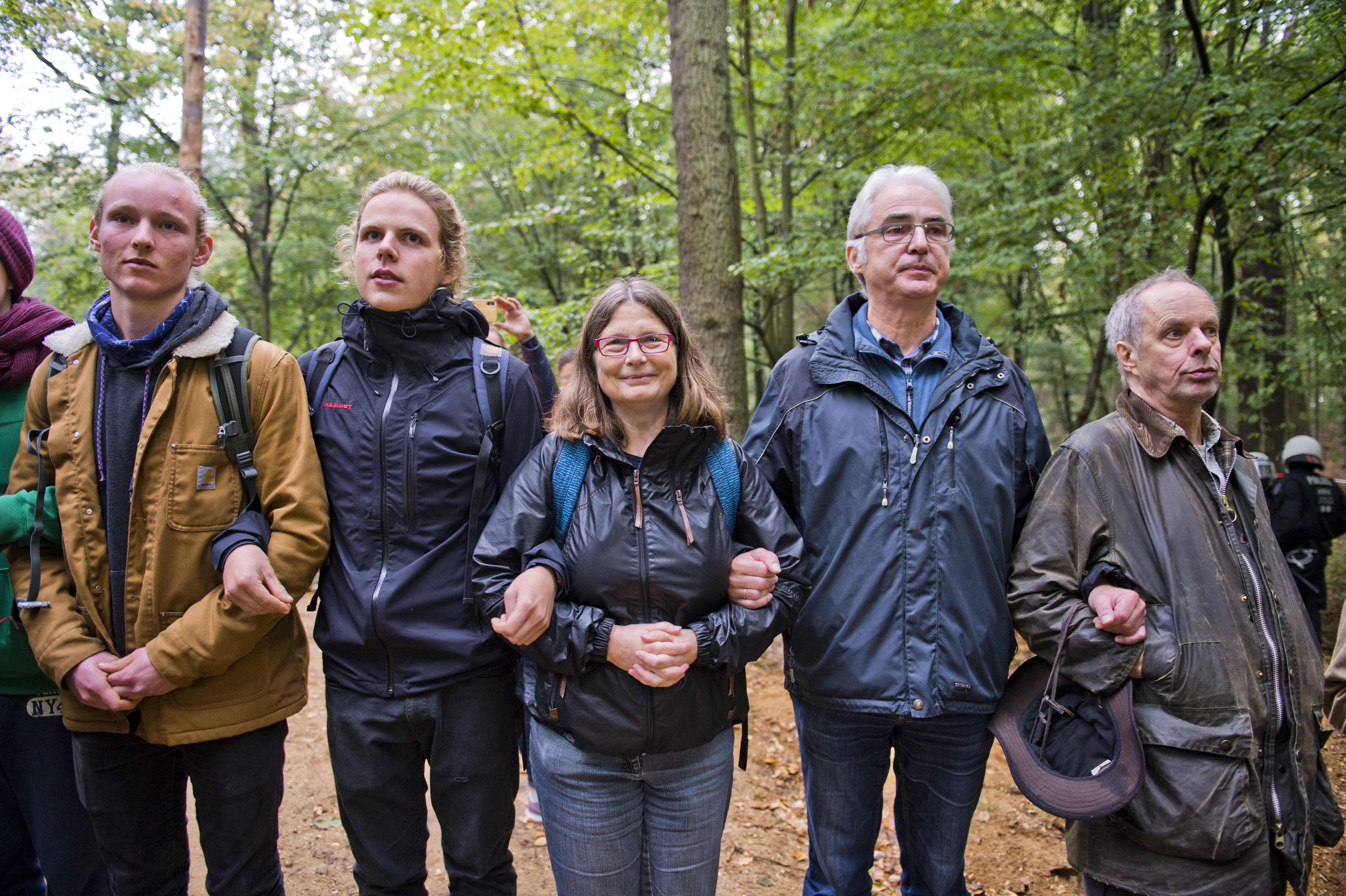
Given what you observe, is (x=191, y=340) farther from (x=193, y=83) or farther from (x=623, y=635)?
(x=193, y=83)

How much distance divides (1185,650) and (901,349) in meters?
1.22

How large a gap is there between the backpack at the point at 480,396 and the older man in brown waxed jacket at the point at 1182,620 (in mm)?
1676

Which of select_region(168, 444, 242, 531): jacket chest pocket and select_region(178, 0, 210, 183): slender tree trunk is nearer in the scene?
select_region(168, 444, 242, 531): jacket chest pocket

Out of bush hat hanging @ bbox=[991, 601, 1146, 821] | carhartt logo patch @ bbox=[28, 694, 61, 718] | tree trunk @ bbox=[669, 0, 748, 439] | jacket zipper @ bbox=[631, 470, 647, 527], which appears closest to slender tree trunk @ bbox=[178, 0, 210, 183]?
tree trunk @ bbox=[669, 0, 748, 439]

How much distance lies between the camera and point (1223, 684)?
6.84ft

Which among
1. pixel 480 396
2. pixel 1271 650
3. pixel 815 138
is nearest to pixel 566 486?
pixel 480 396

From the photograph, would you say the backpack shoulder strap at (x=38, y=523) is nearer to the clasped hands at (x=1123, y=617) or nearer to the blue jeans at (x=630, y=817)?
the blue jeans at (x=630, y=817)

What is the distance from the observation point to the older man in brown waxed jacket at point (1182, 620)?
81.7 inches

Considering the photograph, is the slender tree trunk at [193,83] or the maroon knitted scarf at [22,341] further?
the slender tree trunk at [193,83]

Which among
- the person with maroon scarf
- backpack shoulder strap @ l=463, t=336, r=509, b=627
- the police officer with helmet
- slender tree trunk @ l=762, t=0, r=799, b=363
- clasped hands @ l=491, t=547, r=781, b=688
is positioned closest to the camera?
clasped hands @ l=491, t=547, r=781, b=688

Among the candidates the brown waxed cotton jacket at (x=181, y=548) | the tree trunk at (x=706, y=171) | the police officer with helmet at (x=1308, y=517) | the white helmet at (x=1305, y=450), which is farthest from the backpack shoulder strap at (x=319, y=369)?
the white helmet at (x=1305, y=450)

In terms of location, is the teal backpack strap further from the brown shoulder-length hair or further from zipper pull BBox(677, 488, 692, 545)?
zipper pull BBox(677, 488, 692, 545)

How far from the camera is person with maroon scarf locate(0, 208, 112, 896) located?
237 centimetres

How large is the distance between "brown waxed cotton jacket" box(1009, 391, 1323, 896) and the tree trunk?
119 inches
